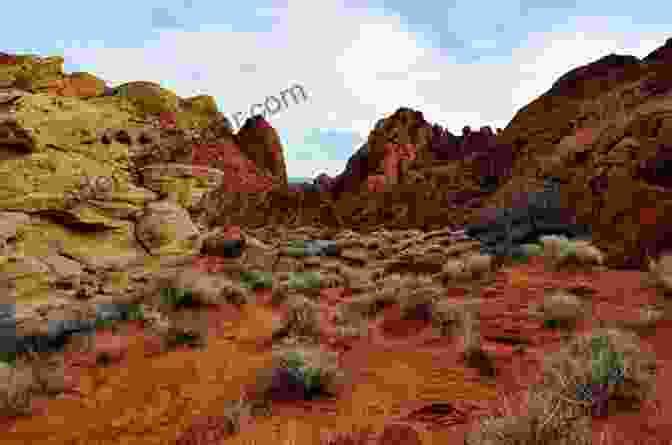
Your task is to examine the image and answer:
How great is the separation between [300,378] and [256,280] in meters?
6.37

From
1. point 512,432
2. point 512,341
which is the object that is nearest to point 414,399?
point 512,432

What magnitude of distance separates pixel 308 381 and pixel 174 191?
6.56m

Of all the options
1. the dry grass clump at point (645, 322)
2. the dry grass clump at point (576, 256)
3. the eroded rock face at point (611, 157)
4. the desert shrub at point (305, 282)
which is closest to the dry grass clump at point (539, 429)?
the dry grass clump at point (645, 322)

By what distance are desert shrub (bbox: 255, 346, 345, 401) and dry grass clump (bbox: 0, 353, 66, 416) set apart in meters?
2.47

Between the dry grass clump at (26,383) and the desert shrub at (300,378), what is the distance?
8.09 feet

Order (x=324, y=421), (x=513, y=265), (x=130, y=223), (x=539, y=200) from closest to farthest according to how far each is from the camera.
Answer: (x=324, y=421) → (x=130, y=223) → (x=513, y=265) → (x=539, y=200)

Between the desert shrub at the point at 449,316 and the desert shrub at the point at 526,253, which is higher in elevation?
the desert shrub at the point at 526,253

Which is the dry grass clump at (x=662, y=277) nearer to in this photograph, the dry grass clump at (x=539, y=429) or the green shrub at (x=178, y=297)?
the dry grass clump at (x=539, y=429)

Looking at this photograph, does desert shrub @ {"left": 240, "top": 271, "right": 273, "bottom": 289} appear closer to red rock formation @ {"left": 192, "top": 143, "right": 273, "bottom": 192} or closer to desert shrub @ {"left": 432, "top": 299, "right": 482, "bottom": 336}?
desert shrub @ {"left": 432, "top": 299, "right": 482, "bottom": 336}

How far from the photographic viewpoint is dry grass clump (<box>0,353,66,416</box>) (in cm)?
402

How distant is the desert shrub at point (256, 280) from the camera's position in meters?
9.94

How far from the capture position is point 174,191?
890 centimetres

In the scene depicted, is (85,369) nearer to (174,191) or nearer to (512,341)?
(174,191)

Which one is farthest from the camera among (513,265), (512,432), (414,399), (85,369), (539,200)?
(539,200)
